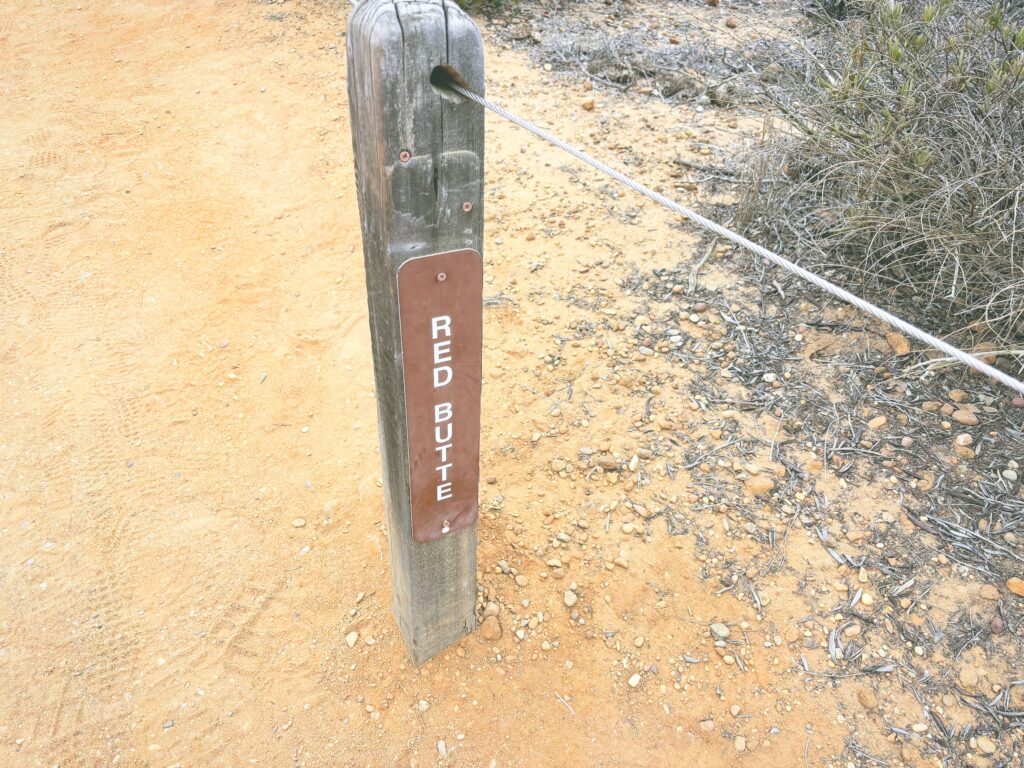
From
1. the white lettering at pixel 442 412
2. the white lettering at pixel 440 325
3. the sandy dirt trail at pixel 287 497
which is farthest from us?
the sandy dirt trail at pixel 287 497

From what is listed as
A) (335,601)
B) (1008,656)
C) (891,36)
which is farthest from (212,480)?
(891,36)

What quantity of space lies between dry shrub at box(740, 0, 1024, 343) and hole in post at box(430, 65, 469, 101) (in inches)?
95.3

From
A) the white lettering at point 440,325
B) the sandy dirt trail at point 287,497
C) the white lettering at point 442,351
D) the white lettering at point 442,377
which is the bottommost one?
the sandy dirt trail at point 287,497

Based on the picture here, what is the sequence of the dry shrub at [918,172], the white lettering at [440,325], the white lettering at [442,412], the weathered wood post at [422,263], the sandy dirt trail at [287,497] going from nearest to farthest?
the weathered wood post at [422,263], the white lettering at [440,325], the white lettering at [442,412], the sandy dirt trail at [287,497], the dry shrub at [918,172]

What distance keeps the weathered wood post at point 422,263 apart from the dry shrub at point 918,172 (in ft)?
7.50

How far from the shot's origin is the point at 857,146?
3482 millimetres

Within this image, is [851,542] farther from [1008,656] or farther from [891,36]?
[891,36]

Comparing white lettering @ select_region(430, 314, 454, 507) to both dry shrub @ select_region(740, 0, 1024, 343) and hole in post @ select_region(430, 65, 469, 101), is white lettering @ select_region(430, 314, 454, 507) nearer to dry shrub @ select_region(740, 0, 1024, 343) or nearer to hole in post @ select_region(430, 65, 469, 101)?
hole in post @ select_region(430, 65, 469, 101)

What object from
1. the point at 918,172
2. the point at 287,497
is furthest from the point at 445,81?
the point at 918,172

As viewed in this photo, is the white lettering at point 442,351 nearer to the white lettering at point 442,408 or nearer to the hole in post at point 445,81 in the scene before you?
the white lettering at point 442,408

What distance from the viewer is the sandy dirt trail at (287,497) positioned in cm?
230

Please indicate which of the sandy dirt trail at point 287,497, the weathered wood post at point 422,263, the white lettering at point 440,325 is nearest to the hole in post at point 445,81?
the weathered wood post at point 422,263

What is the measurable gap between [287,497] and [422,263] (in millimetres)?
1893

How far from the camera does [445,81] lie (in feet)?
4.60
